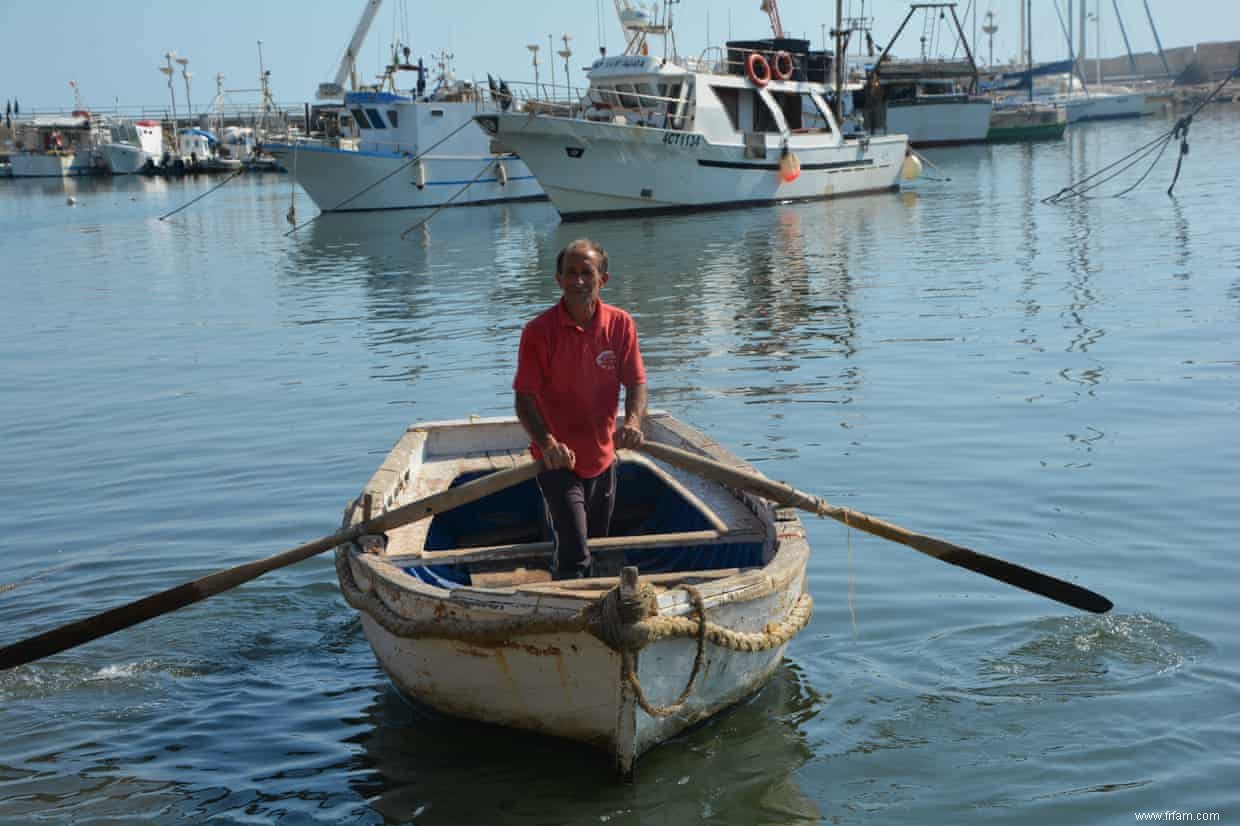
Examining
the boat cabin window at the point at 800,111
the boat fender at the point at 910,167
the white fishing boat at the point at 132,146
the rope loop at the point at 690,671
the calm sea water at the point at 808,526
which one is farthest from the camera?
the white fishing boat at the point at 132,146

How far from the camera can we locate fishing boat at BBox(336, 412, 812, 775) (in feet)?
17.1

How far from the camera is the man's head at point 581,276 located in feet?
19.9

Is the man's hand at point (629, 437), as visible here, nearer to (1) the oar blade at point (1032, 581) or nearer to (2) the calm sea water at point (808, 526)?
(2) the calm sea water at point (808, 526)

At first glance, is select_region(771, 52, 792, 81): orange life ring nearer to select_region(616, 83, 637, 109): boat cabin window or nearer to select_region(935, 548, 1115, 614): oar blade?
select_region(616, 83, 637, 109): boat cabin window

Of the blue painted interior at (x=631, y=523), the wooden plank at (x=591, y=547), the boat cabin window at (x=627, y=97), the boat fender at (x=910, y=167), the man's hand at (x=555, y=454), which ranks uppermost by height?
the boat cabin window at (x=627, y=97)

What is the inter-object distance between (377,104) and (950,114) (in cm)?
3575

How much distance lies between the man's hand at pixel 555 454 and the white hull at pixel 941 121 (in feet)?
218

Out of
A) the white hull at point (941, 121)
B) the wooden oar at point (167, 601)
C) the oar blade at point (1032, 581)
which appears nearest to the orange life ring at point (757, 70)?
the oar blade at point (1032, 581)

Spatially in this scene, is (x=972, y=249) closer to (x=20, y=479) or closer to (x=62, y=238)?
(x=20, y=479)

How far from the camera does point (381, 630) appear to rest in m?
6.11

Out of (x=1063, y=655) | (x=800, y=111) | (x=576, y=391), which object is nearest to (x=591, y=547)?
(x=576, y=391)

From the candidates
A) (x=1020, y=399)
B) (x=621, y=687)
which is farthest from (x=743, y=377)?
(x=621, y=687)

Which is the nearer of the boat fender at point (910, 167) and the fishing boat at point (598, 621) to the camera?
the fishing boat at point (598, 621)

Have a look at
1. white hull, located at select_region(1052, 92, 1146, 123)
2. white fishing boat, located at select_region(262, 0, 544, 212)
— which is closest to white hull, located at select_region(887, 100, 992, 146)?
white hull, located at select_region(1052, 92, 1146, 123)
